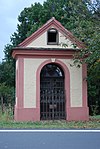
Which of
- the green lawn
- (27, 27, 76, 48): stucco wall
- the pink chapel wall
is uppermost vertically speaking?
(27, 27, 76, 48): stucco wall

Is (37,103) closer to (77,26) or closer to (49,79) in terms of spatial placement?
(49,79)

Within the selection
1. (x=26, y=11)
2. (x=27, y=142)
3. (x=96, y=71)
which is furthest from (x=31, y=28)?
(x=27, y=142)

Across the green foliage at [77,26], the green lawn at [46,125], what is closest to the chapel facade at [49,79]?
the green foliage at [77,26]

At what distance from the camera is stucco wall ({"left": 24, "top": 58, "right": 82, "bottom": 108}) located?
21281 millimetres

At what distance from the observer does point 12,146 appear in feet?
33.3

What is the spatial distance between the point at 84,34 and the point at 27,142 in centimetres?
1119

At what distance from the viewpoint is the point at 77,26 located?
850 inches

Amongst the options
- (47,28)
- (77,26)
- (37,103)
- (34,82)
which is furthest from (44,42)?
(37,103)

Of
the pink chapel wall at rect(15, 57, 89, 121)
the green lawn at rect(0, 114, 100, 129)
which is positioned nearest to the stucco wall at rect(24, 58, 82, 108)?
the pink chapel wall at rect(15, 57, 89, 121)

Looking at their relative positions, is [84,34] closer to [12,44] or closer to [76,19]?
[76,19]

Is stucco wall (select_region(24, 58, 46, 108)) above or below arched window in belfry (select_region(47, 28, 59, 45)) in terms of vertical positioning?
below

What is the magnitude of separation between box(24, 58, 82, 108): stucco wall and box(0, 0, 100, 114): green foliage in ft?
3.29

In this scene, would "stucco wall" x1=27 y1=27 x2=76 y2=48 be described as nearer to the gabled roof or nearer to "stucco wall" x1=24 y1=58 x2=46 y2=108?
the gabled roof

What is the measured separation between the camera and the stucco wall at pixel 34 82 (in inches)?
838
